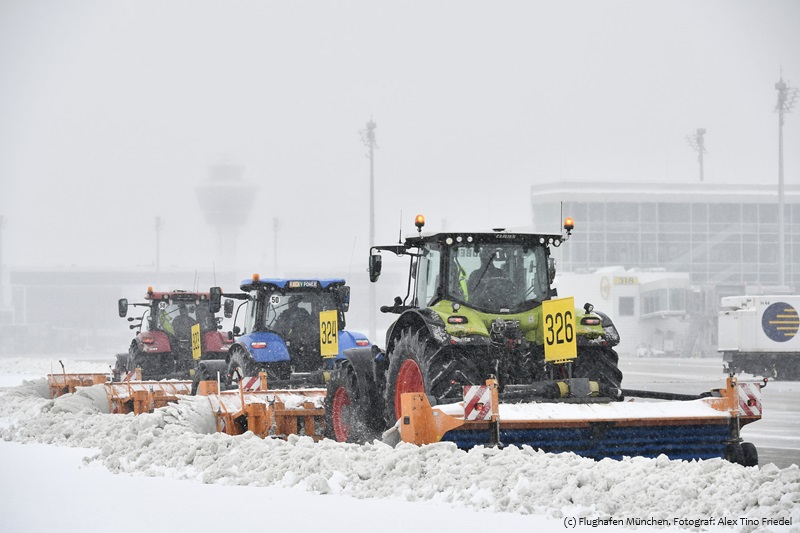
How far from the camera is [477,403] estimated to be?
9062 millimetres

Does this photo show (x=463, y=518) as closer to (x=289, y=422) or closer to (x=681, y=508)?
(x=681, y=508)

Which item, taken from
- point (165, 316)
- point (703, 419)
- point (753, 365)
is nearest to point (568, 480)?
point (703, 419)

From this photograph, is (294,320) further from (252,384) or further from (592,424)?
(592,424)

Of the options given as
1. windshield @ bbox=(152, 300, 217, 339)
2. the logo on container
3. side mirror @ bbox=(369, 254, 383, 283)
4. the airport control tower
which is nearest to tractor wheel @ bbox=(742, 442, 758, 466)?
side mirror @ bbox=(369, 254, 383, 283)

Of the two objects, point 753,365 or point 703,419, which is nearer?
point 703,419

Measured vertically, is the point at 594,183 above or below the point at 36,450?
above

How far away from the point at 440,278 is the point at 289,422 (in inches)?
123

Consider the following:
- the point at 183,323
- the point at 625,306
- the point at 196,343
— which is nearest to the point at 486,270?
the point at 196,343

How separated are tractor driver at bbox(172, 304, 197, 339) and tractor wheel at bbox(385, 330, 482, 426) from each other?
13261mm

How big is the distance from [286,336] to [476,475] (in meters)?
9.05

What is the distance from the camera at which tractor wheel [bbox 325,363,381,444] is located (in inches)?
460

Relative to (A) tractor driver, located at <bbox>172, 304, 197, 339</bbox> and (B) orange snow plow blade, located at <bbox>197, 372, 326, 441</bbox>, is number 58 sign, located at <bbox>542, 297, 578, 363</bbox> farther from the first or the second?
(A) tractor driver, located at <bbox>172, 304, 197, 339</bbox>

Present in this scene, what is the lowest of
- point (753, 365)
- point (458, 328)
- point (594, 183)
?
point (753, 365)

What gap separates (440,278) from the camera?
10992mm
